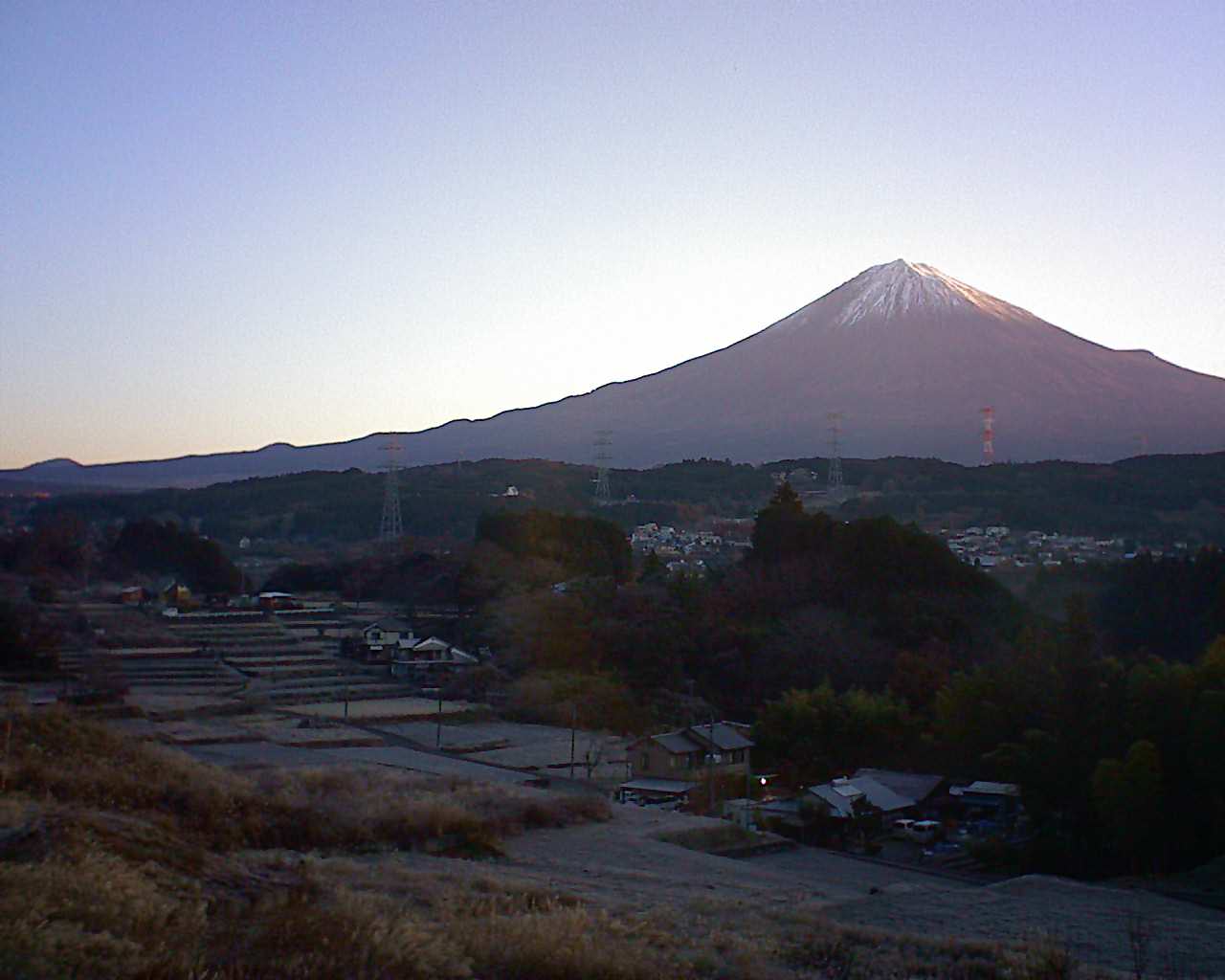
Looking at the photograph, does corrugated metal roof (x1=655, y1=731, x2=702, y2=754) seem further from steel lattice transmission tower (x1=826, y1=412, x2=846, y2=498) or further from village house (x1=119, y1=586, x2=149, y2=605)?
steel lattice transmission tower (x1=826, y1=412, x2=846, y2=498)

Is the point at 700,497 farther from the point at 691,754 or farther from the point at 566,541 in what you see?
the point at 691,754

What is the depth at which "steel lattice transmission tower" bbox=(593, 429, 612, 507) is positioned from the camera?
4281 cm

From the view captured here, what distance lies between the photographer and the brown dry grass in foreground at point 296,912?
4.05 meters

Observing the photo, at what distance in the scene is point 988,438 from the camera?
4106 centimetres

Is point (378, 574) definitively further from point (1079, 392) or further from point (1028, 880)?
point (1079, 392)

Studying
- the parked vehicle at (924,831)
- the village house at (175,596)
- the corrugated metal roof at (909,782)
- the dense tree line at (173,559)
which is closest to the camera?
the parked vehicle at (924,831)

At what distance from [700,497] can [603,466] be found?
12.8ft

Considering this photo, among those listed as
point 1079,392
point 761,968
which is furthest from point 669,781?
point 1079,392

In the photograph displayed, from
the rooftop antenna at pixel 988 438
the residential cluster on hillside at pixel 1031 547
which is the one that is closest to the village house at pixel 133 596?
the residential cluster on hillside at pixel 1031 547

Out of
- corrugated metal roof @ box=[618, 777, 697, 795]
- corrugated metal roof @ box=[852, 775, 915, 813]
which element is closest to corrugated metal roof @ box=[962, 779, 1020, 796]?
corrugated metal roof @ box=[852, 775, 915, 813]

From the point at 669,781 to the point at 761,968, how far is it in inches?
379

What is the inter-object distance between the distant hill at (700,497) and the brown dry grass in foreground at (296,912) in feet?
78.3

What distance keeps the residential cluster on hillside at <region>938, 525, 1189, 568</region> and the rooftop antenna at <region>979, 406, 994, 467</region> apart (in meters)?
8.98

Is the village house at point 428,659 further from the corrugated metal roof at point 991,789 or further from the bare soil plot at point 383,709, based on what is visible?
the corrugated metal roof at point 991,789
